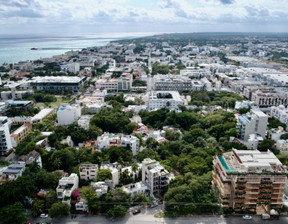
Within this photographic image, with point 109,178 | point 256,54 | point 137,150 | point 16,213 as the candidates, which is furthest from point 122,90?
point 256,54

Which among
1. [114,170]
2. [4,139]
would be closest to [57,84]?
[4,139]

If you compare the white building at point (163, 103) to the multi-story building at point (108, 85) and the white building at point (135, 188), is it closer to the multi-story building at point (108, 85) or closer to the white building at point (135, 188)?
the multi-story building at point (108, 85)

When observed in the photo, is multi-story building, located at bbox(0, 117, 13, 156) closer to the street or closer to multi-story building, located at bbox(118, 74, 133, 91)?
the street

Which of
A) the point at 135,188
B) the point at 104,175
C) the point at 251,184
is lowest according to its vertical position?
the point at 135,188

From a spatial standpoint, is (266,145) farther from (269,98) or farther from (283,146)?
(269,98)

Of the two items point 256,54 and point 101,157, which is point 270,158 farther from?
point 256,54

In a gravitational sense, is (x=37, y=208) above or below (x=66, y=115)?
below

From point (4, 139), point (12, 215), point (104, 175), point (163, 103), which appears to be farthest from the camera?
point (163, 103)
